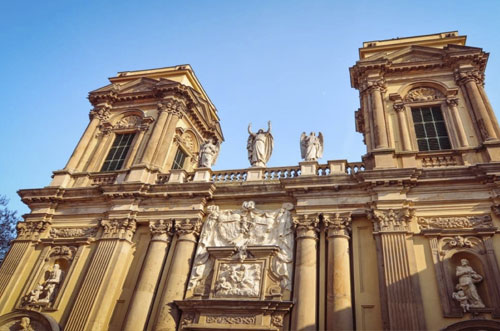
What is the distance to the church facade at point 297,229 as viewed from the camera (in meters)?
11.0

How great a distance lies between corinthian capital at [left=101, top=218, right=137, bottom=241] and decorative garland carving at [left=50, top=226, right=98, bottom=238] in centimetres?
72

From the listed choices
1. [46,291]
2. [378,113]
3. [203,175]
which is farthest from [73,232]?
[378,113]

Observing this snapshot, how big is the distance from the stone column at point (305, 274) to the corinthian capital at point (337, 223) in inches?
15.5

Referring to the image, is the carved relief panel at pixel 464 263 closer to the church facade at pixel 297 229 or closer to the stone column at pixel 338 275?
the church facade at pixel 297 229

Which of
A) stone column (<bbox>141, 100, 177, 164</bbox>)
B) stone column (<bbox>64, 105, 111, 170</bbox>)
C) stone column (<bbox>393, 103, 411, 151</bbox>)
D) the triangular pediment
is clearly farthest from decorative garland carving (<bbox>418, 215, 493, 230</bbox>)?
stone column (<bbox>64, 105, 111, 170</bbox>)

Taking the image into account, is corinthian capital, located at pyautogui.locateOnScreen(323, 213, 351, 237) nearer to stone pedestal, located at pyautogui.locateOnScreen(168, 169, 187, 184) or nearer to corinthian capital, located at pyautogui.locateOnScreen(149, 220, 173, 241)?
corinthian capital, located at pyautogui.locateOnScreen(149, 220, 173, 241)

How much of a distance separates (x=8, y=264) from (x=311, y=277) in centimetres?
1175

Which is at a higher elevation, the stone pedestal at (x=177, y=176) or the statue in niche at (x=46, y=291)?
the stone pedestal at (x=177, y=176)

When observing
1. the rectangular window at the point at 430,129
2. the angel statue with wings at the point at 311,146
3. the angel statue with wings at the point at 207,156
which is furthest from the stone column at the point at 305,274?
the rectangular window at the point at 430,129

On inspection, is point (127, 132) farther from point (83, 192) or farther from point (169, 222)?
point (169, 222)

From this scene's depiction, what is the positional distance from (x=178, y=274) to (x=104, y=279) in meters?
2.69

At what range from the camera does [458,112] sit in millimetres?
14867

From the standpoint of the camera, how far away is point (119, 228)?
47.3 feet

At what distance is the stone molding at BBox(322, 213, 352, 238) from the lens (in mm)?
12406
